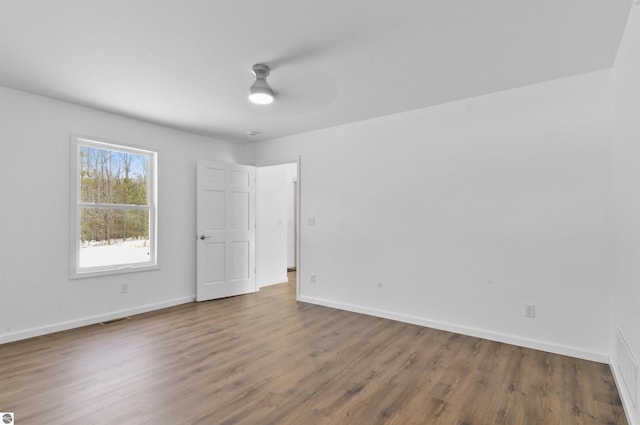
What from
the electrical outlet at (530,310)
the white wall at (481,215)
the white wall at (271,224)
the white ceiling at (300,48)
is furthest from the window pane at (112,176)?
the electrical outlet at (530,310)

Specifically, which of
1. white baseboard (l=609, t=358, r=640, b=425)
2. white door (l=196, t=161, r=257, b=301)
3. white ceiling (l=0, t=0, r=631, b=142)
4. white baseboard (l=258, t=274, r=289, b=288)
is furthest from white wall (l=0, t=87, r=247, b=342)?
white baseboard (l=609, t=358, r=640, b=425)

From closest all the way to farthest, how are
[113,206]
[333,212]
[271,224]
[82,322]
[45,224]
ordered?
[45,224], [82,322], [113,206], [333,212], [271,224]

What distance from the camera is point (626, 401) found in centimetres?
208

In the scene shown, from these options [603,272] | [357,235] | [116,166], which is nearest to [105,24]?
[116,166]

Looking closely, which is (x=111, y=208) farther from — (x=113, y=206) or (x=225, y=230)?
(x=225, y=230)

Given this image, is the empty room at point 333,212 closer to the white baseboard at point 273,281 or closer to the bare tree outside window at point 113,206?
the bare tree outside window at point 113,206

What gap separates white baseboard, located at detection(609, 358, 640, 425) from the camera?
6.10 feet

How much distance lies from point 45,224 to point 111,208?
28.1 inches

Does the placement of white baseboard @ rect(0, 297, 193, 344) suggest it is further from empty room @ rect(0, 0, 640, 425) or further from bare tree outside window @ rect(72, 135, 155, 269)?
bare tree outside window @ rect(72, 135, 155, 269)

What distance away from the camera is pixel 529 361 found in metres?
2.80

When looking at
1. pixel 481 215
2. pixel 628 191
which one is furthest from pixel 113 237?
pixel 628 191

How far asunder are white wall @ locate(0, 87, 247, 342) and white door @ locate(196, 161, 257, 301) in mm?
758

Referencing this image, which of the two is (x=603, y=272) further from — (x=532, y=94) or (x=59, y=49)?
(x=59, y=49)

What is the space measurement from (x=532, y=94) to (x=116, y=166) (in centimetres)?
472
